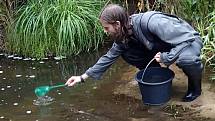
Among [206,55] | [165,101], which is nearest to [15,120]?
[165,101]

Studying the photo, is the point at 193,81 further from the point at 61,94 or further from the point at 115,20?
the point at 61,94

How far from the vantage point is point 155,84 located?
3801 mm

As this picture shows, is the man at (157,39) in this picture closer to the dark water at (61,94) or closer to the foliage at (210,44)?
the dark water at (61,94)

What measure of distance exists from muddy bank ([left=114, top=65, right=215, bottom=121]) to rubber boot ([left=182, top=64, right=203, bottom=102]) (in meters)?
0.05

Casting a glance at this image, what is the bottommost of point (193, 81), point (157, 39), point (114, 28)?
point (193, 81)

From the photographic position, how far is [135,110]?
4.00 m

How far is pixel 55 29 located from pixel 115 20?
2.24m

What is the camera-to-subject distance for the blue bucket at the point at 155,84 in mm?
3840

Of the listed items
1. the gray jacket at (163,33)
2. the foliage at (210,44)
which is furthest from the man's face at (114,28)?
the foliage at (210,44)

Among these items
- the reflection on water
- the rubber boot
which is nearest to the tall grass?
the reflection on water

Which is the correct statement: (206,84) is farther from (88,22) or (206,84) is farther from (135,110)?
(88,22)

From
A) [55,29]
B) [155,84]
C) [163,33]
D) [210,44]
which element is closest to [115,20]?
[163,33]

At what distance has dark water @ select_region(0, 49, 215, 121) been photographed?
402 cm

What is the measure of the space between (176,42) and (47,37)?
2456 mm
